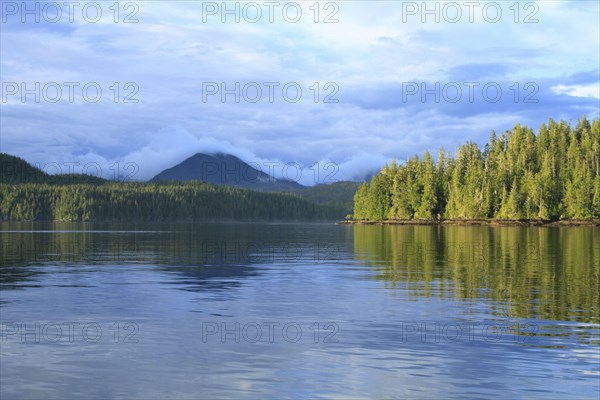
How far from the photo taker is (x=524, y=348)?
25359 mm

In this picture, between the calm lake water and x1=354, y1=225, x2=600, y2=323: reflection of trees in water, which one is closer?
the calm lake water

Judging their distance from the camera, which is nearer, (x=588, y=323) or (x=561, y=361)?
(x=561, y=361)

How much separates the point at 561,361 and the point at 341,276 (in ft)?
98.8

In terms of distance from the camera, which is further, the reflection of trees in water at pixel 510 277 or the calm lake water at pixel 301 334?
the reflection of trees in water at pixel 510 277

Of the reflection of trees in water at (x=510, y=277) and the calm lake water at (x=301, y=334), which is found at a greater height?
the reflection of trees in water at (x=510, y=277)

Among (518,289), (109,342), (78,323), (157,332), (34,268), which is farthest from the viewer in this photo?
(34,268)

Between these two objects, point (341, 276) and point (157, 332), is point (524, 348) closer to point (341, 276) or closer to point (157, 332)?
point (157, 332)

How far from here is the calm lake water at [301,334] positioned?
2078cm

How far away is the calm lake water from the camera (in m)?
20.8

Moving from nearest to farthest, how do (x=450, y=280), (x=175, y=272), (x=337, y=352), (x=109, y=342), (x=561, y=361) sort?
(x=561, y=361), (x=337, y=352), (x=109, y=342), (x=450, y=280), (x=175, y=272)

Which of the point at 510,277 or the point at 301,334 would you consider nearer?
the point at 301,334

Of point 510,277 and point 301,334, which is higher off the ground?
point 510,277

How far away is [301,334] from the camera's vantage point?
93.5 ft

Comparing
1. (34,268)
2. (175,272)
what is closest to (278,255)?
(175,272)
